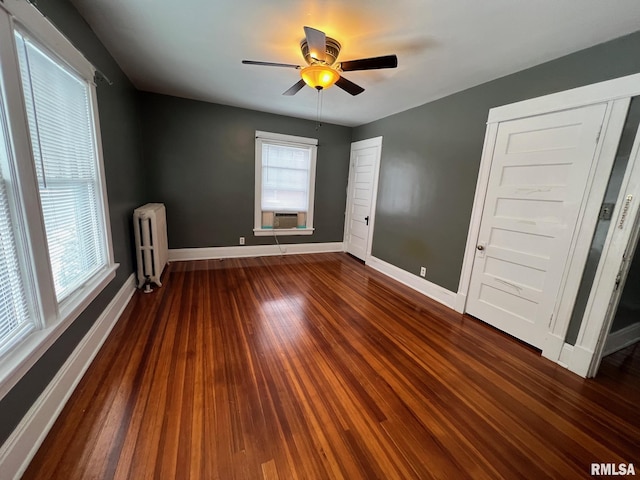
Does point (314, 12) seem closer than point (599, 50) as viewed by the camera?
Yes

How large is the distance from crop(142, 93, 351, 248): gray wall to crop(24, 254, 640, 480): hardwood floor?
1834 millimetres

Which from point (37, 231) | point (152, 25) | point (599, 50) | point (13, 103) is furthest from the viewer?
point (152, 25)

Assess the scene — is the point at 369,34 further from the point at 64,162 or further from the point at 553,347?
the point at 553,347

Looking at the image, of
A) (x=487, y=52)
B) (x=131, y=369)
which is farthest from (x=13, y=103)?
(x=487, y=52)

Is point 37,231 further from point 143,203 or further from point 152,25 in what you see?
point 143,203

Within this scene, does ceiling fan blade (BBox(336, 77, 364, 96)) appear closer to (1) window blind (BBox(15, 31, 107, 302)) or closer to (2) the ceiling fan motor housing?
(2) the ceiling fan motor housing

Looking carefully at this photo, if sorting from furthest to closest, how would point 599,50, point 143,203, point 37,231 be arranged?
1. point 143,203
2. point 599,50
3. point 37,231

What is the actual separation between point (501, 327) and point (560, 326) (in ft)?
1.66

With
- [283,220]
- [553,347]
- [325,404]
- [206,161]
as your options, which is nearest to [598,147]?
[553,347]

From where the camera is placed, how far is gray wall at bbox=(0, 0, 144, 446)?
1.25 m

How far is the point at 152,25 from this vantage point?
2016 millimetres

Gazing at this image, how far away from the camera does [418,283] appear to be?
354 centimetres

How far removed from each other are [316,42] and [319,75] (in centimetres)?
30

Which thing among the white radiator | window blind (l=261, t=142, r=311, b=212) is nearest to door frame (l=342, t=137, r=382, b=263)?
→ window blind (l=261, t=142, r=311, b=212)
